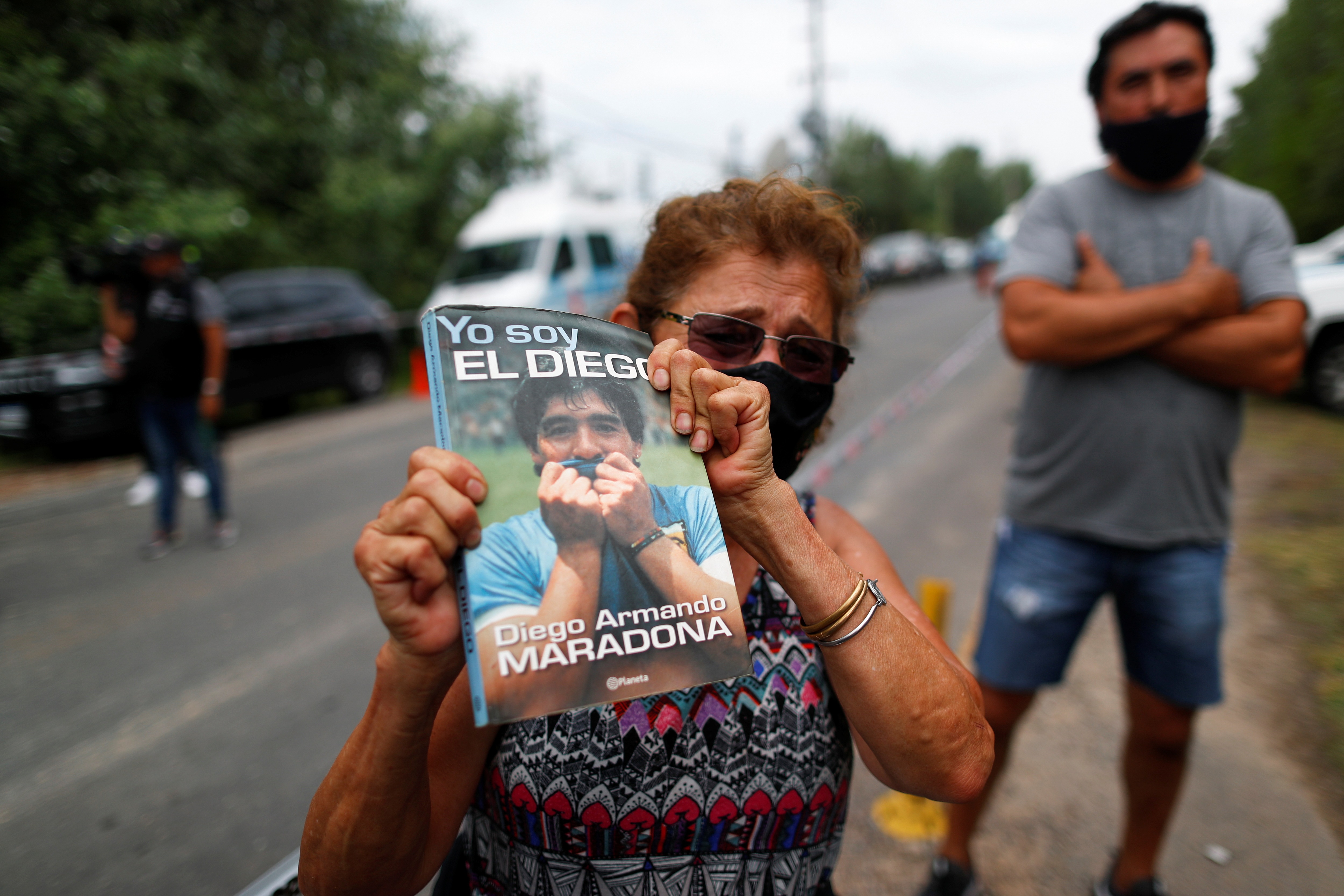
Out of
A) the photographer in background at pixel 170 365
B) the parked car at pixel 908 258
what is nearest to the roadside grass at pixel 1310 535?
the photographer in background at pixel 170 365

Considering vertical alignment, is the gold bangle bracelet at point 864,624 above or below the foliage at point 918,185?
below

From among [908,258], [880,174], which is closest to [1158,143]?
[908,258]

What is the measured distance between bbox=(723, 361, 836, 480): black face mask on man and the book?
39 centimetres

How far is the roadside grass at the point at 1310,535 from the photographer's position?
11.5ft

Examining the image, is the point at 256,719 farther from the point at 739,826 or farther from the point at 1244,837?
the point at 1244,837

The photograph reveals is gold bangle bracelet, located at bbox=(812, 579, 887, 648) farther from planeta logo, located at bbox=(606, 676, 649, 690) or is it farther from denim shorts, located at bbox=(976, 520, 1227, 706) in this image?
denim shorts, located at bbox=(976, 520, 1227, 706)

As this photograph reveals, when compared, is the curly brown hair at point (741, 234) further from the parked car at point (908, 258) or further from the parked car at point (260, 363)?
the parked car at point (908, 258)

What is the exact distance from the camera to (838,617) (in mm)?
1105

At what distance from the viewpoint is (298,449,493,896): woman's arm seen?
847 millimetres

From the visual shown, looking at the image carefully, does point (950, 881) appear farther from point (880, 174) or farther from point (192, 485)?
point (880, 174)

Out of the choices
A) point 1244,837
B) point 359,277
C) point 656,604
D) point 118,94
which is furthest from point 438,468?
point 359,277

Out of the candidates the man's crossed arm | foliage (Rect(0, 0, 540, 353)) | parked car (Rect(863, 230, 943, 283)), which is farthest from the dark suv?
parked car (Rect(863, 230, 943, 283))

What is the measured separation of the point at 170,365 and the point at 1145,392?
5.79 metres

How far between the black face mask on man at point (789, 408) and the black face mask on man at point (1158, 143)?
4.39ft
